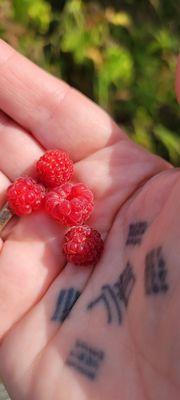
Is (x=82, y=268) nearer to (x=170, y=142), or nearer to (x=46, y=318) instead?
(x=46, y=318)

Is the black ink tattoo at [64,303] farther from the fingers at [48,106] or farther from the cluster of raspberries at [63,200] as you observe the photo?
the fingers at [48,106]

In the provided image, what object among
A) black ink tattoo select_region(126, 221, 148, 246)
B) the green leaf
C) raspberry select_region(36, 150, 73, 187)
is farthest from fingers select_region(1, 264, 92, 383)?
the green leaf

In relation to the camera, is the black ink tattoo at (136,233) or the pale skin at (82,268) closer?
the pale skin at (82,268)

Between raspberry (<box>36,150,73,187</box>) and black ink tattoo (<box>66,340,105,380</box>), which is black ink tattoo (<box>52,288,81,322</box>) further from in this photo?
raspberry (<box>36,150,73,187</box>)

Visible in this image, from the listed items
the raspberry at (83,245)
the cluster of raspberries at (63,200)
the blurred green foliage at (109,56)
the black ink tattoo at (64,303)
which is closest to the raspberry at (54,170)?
the cluster of raspberries at (63,200)

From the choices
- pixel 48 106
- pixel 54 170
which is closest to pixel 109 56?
pixel 48 106

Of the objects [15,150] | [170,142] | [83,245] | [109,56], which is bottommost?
[170,142]
